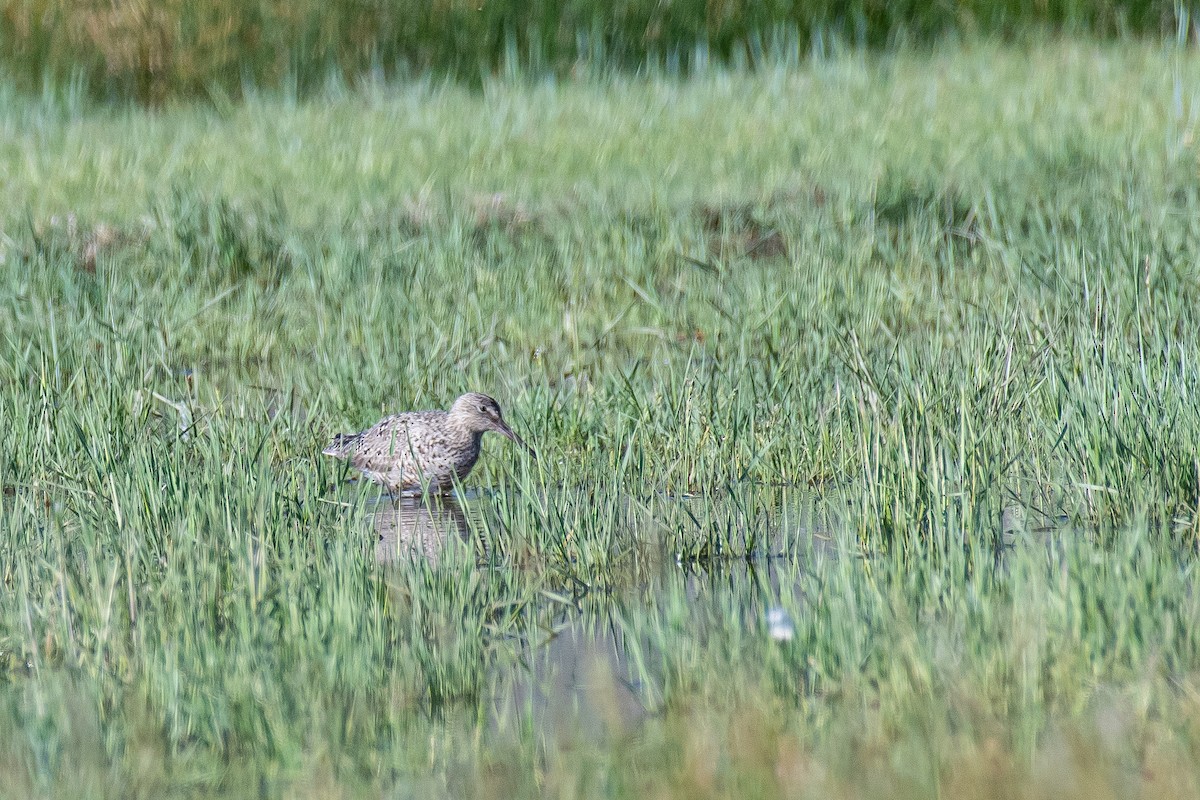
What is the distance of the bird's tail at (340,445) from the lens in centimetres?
559

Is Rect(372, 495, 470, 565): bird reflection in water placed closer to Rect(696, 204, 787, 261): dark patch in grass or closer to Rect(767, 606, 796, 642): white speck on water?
Rect(767, 606, 796, 642): white speck on water

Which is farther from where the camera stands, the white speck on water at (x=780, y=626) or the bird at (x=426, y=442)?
the bird at (x=426, y=442)

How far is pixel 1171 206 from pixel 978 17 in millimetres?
6513

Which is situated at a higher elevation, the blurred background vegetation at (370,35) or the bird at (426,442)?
the blurred background vegetation at (370,35)

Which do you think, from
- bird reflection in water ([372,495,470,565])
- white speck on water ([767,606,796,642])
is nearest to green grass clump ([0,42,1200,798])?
white speck on water ([767,606,796,642])

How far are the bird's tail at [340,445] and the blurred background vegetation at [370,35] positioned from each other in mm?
7708

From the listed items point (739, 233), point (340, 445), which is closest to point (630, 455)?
point (340, 445)

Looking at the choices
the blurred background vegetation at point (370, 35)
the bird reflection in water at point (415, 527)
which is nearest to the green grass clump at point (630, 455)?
the bird reflection in water at point (415, 527)

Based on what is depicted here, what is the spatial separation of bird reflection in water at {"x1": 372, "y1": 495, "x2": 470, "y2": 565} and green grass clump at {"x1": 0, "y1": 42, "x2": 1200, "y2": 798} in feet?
0.42

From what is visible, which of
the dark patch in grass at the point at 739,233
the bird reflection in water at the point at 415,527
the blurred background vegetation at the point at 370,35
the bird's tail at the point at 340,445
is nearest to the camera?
the bird reflection in water at the point at 415,527

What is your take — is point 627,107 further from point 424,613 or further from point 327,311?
point 424,613

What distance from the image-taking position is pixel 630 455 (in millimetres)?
4957

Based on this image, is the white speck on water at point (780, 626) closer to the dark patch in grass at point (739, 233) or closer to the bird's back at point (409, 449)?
the bird's back at point (409, 449)

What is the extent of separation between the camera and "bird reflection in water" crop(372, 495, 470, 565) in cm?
449
